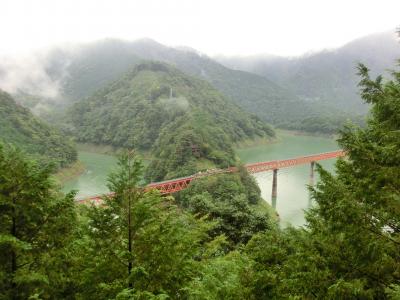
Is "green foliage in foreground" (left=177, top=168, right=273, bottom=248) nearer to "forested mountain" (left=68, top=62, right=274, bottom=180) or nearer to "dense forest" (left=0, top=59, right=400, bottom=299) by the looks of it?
"dense forest" (left=0, top=59, right=400, bottom=299)

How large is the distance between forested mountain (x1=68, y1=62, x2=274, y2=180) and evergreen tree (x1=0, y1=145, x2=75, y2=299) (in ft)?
187

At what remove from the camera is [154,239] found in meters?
6.63

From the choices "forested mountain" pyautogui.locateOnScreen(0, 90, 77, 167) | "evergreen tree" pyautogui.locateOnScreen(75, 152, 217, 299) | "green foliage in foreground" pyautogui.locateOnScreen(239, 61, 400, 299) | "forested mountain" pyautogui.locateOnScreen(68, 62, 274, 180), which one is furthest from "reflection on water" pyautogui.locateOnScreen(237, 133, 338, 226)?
"forested mountain" pyautogui.locateOnScreen(0, 90, 77, 167)

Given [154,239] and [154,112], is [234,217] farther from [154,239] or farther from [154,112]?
[154,112]

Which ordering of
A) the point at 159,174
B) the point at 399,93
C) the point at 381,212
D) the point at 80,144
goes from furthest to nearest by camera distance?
the point at 80,144, the point at 159,174, the point at 399,93, the point at 381,212

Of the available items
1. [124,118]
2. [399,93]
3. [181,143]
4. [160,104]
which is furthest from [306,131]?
[399,93]

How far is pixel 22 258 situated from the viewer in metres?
6.34

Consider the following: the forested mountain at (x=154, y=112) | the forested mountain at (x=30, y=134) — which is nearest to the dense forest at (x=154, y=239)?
the forested mountain at (x=154, y=112)

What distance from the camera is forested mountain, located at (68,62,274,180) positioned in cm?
9862

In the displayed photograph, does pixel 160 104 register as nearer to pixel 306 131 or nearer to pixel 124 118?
pixel 124 118

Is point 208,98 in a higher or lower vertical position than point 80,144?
higher

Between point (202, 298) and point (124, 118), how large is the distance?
117m

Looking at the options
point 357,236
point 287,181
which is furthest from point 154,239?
point 287,181

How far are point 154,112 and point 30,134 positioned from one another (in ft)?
141
